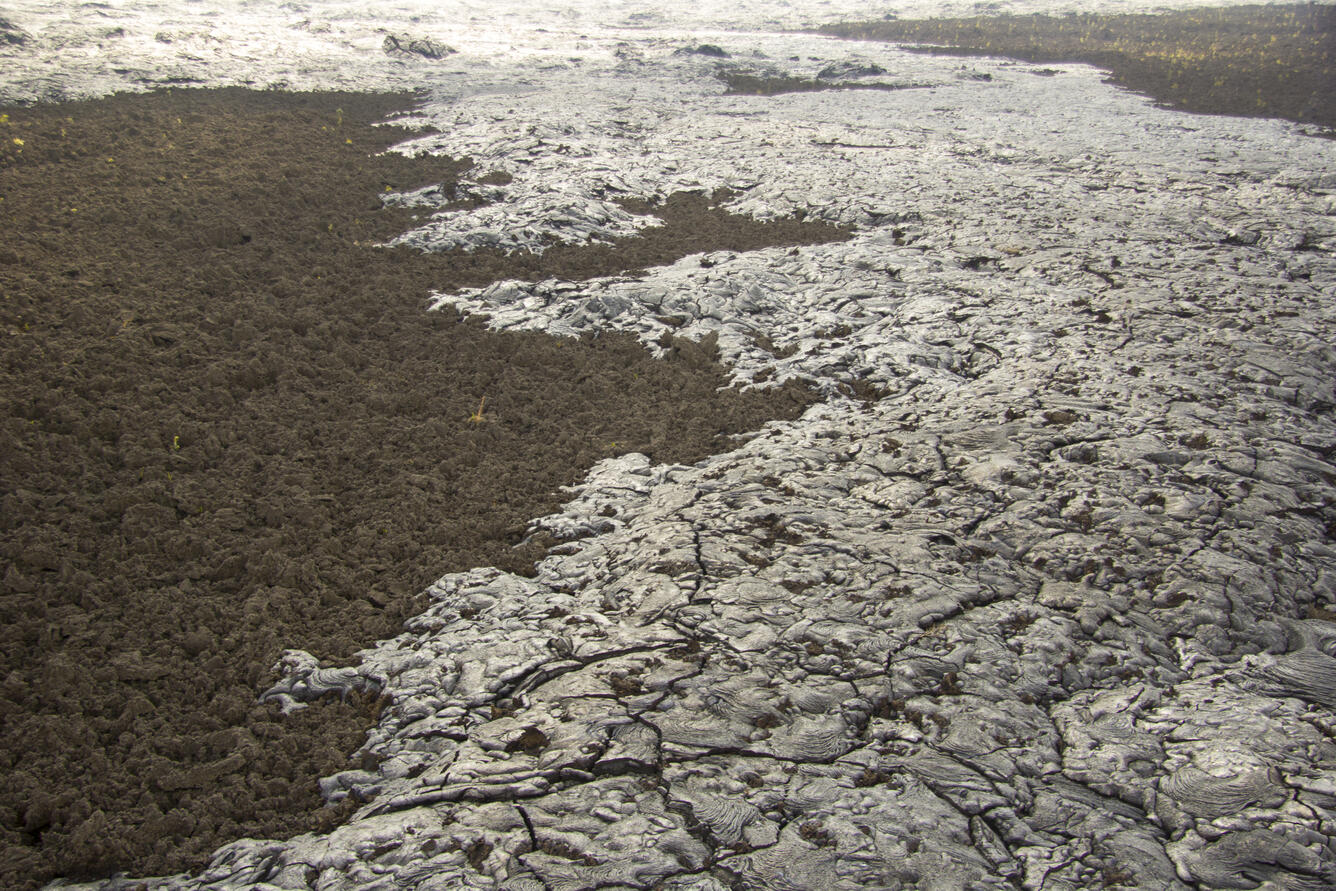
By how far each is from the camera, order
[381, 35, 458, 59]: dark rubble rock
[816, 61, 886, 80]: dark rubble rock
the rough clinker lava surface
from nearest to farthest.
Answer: the rough clinker lava surface → [816, 61, 886, 80]: dark rubble rock → [381, 35, 458, 59]: dark rubble rock

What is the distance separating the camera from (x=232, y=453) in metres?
7.72

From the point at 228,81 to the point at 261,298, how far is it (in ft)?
59.2

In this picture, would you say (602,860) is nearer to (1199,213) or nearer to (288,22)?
(1199,213)

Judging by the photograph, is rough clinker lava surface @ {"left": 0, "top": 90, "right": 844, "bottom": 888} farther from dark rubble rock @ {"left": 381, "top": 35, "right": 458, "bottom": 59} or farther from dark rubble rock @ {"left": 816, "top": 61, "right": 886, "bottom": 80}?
dark rubble rock @ {"left": 381, "top": 35, "right": 458, "bottom": 59}

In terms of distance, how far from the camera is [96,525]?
21.6 ft

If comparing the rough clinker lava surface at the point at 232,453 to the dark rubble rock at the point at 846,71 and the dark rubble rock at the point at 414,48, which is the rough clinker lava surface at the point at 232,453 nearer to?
the dark rubble rock at the point at 846,71

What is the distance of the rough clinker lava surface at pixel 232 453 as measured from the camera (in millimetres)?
4598

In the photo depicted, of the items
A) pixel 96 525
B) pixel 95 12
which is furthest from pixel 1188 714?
pixel 95 12

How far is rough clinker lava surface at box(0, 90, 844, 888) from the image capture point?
460 cm

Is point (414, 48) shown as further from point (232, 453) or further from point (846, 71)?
point (232, 453)

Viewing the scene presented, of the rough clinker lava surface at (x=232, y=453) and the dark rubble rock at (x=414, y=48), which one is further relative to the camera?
the dark rubble rock at (x=414, y=48)

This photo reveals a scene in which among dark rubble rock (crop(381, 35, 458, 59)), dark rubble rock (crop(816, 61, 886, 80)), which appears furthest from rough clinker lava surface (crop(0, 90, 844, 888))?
dark rubble rock (crop(381, 35, 458, 59))

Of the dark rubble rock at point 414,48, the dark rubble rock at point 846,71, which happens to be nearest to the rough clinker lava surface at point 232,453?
the dark rubble rock at point 846,71

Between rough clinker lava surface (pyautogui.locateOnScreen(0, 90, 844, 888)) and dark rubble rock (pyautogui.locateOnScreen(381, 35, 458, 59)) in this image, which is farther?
dark rubble rock (pyautogui.locateOnScreen(381, 35, 458, 59))
